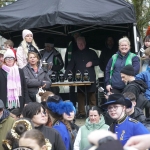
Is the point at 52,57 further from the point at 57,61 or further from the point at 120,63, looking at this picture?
the point at 120,63

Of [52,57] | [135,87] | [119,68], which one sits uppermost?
[52,57]

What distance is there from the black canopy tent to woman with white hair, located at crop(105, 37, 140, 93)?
1285 mm

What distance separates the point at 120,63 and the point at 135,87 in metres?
1.78

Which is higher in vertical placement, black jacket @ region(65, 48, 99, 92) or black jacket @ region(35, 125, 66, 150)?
black jacket @ region(65, 48, 99, 92)

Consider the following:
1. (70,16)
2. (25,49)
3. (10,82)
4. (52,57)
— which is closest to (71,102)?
(10,82)

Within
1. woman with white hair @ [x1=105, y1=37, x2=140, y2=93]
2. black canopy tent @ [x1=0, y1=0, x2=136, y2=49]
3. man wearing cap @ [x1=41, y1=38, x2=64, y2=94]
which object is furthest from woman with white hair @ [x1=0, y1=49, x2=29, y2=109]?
man wearing cap @ [x1=41, y1=38, x2=64, y2=94]

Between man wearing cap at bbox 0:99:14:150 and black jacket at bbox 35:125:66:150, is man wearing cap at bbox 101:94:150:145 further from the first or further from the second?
man wearing cap at bbox 0:99:14:150

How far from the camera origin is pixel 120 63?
926 cm

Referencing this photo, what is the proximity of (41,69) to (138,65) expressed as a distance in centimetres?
194

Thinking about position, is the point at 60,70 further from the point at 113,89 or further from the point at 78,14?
the point at 113,89

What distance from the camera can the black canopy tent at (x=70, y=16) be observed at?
10.3 m

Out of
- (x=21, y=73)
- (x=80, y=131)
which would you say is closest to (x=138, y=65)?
(x=21, y=73)

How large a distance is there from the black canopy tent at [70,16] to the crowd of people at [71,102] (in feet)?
1.29

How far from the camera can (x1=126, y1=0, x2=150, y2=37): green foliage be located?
65.4 feet
